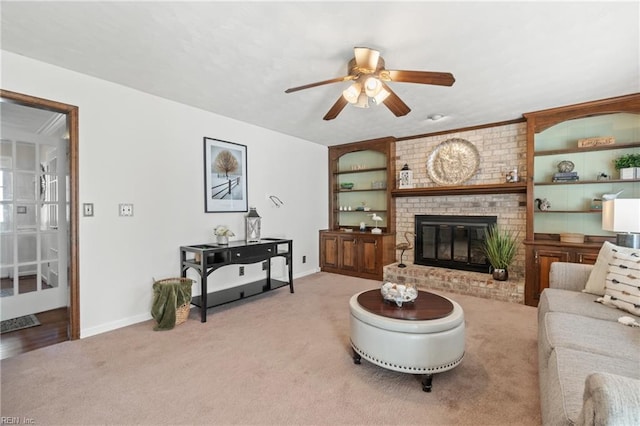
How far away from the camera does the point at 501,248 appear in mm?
3922

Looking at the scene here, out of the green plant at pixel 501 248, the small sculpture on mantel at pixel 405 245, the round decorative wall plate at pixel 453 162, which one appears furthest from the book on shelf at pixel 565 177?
the small sculpture on mantel at pixel 405 245

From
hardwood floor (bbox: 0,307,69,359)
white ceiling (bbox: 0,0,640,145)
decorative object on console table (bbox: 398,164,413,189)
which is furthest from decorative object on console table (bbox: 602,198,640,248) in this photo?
hardwood floor (bbox: 0,307,69,359)

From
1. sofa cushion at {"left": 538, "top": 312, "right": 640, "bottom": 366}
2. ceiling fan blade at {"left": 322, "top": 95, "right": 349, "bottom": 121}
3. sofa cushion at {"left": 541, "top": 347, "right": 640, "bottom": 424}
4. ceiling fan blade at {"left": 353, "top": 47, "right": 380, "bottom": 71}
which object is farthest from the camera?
ceiling fan blade at {"left": 322, "top": 95, "right": 349, "bottom": 121}

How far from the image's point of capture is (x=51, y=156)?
339cm

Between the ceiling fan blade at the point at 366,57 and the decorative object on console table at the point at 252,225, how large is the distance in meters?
2.45

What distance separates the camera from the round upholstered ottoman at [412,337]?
188cm

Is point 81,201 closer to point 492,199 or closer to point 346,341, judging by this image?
point 346,341

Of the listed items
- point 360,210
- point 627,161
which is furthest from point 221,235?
point 627,161

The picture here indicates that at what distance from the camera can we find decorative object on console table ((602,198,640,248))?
253cm

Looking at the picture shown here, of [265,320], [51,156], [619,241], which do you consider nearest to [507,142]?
[619,241]

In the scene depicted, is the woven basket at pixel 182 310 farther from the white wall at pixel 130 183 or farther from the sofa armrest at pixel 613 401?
the sofa armrest at pixel 613 401

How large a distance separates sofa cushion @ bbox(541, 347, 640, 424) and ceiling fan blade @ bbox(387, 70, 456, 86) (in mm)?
1734

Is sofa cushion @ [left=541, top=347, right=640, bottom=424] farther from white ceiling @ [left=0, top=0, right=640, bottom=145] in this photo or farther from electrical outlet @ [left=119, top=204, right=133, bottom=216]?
electrical outlet @ [left=119, top=204, right=133, bottom=216]

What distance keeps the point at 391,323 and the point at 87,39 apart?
290 centimetres
